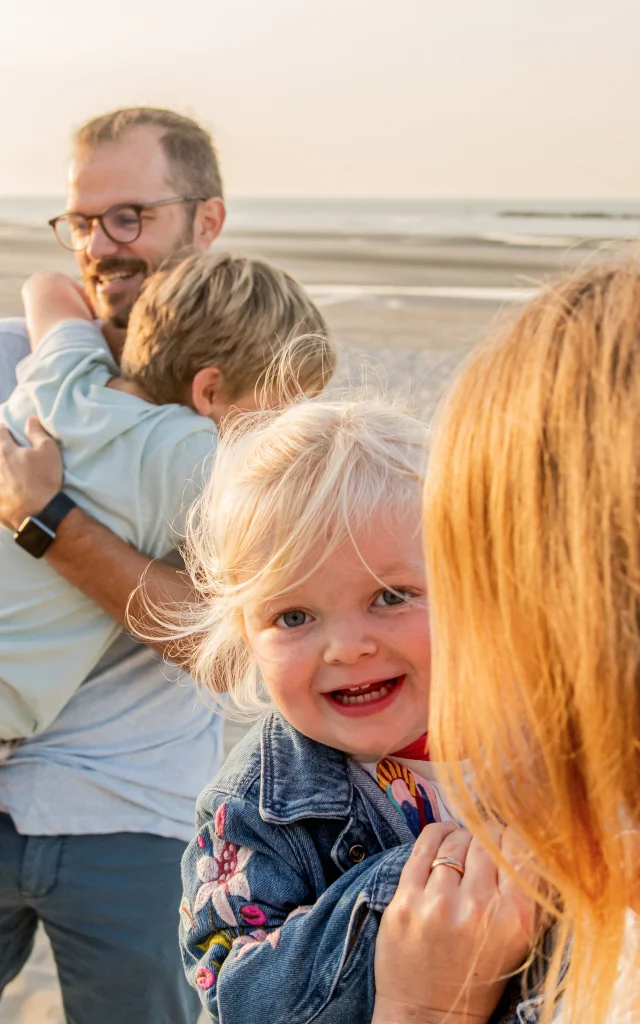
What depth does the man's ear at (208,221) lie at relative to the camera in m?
3.08

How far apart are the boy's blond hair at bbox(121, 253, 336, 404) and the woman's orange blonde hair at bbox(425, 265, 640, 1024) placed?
4.73 ft

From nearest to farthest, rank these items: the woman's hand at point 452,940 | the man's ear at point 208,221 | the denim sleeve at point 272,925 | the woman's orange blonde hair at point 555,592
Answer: the woman's orange blonde hair at point 555,592, the woman's hand at point 452,940, the denim sleeve at point 272,925, the man's ear at point 208,221

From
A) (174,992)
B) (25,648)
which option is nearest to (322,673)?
(25,648)

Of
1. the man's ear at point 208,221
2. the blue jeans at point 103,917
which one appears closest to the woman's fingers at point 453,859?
the blue jeans at point 103,917

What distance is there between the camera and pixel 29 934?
2400mm

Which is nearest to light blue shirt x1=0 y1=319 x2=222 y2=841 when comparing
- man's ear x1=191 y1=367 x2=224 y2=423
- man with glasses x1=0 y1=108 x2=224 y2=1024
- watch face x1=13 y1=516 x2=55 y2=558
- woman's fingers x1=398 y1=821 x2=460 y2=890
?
man with glasses x1=0 y1=108 x2=224 y2=1024

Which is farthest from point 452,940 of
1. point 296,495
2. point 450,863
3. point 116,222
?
point 116,222

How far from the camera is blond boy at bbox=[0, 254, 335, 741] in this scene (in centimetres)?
228

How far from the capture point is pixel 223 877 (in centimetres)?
149

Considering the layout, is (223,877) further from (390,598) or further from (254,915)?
(390,598)

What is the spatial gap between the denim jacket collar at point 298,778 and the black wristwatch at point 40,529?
0.86 meters

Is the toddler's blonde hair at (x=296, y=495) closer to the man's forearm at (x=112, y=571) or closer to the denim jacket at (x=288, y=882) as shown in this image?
the denim jacket at (x=288, y=882)

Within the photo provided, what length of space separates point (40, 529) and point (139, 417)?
0.31 m

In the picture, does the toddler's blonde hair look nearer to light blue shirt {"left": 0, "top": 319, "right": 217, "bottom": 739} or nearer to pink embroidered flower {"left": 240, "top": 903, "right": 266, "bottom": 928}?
pink embroidered flower {"left": 240, "top": 903, "right": 266, "bottom": 928}
